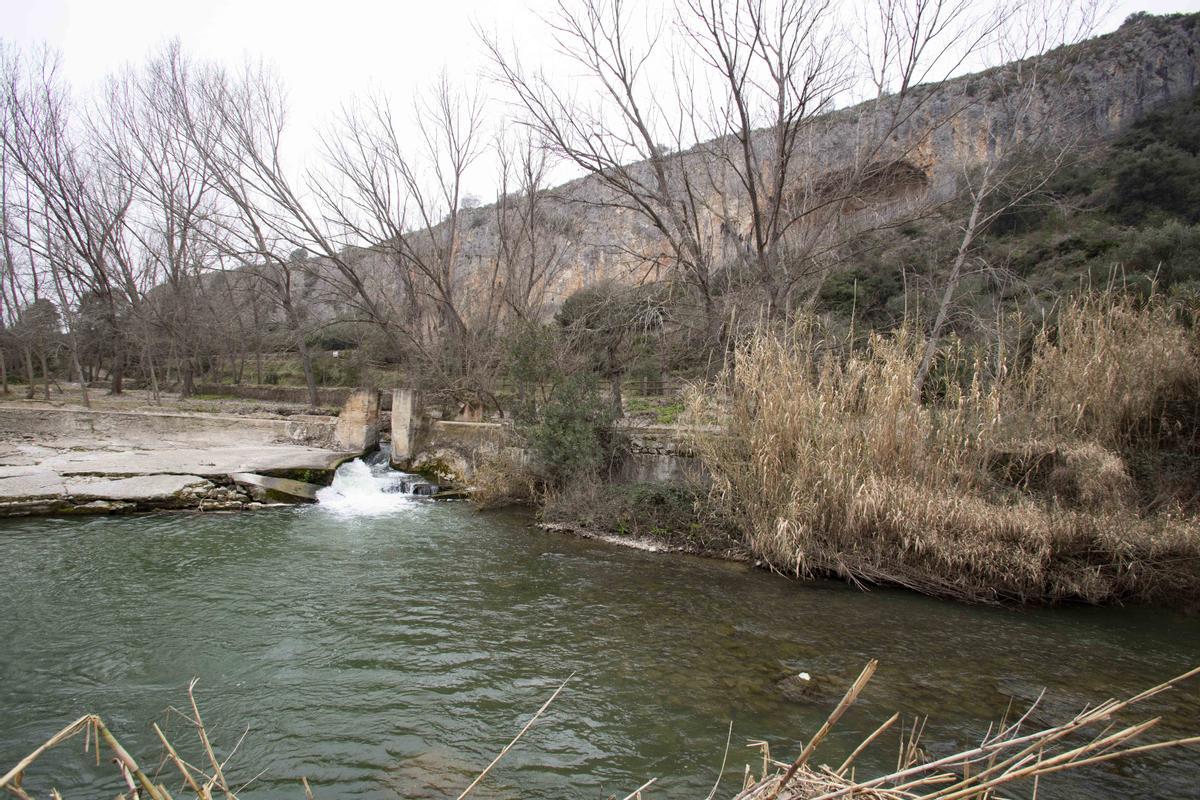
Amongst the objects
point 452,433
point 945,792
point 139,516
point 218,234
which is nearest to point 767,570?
point 945,792

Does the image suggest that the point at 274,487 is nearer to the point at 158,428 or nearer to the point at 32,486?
the point at 32,486

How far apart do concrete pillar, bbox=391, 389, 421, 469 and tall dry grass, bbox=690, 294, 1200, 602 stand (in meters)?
7.11

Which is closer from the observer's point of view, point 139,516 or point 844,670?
point 844,670

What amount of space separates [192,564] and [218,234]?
13.2 m

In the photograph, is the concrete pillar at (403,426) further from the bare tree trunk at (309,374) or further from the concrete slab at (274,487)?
the bare tree trunk at (309,374)

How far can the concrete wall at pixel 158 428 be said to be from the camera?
1130 centimetres

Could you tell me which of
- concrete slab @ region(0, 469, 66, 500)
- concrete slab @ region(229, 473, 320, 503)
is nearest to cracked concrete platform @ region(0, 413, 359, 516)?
concrete slab @ region(0, 469, 66, 500)

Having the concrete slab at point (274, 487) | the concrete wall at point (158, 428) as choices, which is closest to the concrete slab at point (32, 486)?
the concrete slab at point (274, 487)

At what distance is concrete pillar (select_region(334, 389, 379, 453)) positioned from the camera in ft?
42.0

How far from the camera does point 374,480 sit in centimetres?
1145

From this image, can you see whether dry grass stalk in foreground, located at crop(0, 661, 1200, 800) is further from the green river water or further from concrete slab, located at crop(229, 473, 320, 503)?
concrete slab, located at crop(229, 473, 320, 503)

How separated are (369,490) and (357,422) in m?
2.36

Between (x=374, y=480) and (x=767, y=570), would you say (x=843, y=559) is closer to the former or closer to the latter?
(x=767, y=570)

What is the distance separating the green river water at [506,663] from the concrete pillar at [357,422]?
17.8 feet
